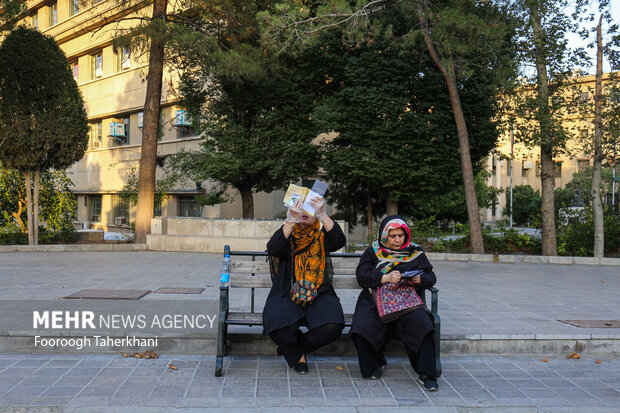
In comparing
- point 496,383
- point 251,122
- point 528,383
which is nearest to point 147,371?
point 496,383


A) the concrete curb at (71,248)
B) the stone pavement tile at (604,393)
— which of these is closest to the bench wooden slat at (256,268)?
the stone pavement tile at (604,393)

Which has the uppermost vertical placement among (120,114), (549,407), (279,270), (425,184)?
(120,114)

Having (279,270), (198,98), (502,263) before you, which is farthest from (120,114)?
(279,270)

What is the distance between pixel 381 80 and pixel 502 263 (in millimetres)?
6687

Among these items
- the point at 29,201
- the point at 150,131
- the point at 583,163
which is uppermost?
the point at 583,163

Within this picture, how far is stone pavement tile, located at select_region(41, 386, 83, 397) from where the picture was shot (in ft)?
13.0

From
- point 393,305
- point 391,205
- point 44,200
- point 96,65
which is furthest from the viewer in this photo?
point 96,65

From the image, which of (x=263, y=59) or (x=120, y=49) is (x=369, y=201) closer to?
(x=263, y=59)

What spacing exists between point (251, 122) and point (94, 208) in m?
22.9

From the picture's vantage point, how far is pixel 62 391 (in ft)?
13.2

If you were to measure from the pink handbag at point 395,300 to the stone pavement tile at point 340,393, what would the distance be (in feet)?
2.30

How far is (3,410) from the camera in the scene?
3.65 meters

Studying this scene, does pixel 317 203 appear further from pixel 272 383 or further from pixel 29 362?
pixel 29 362

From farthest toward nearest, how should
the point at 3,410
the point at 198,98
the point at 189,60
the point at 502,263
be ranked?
1. the point at 198,98
2. the point at 189,60
3. the point at 502,263
4. the point at 3,410
